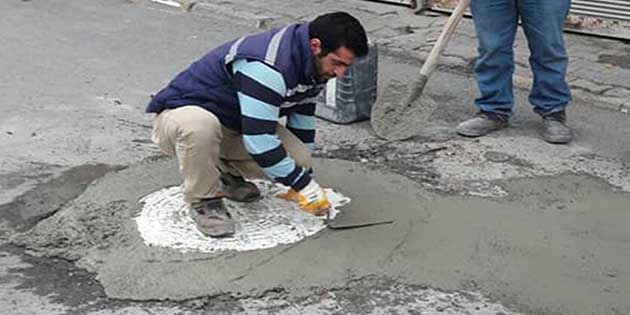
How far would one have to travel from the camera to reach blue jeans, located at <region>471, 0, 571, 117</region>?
5020 mm

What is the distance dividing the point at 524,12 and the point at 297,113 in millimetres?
1709

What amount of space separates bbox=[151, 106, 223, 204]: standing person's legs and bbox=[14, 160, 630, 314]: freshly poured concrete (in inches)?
A: 11.3

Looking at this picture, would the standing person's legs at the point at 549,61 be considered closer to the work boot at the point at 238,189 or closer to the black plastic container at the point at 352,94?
the black plastic container at the point at 352,94

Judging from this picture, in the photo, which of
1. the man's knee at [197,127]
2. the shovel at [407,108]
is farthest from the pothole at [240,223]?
the shovel at [407,108]

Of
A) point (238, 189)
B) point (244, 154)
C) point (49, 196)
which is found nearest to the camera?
point (244, 154)

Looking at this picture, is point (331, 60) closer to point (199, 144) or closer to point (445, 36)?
point (199, 144)

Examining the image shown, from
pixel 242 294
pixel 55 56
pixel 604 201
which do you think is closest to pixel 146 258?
pixel 242 294

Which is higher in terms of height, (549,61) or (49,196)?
(549,61)

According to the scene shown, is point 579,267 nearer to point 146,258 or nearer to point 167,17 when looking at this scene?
point 146,258

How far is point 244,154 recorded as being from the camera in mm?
4059

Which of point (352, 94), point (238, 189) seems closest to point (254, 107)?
point (238, 189)

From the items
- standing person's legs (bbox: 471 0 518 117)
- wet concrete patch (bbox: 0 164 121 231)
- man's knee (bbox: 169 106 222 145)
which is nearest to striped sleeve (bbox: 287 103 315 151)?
man's knee (bbox: 169 106 222 145)

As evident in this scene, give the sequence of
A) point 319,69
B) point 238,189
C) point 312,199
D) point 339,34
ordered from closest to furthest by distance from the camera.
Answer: point 339,34
point 319,69
point 312,199
point 238,189

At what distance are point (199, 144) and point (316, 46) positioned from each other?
594 millimetres
